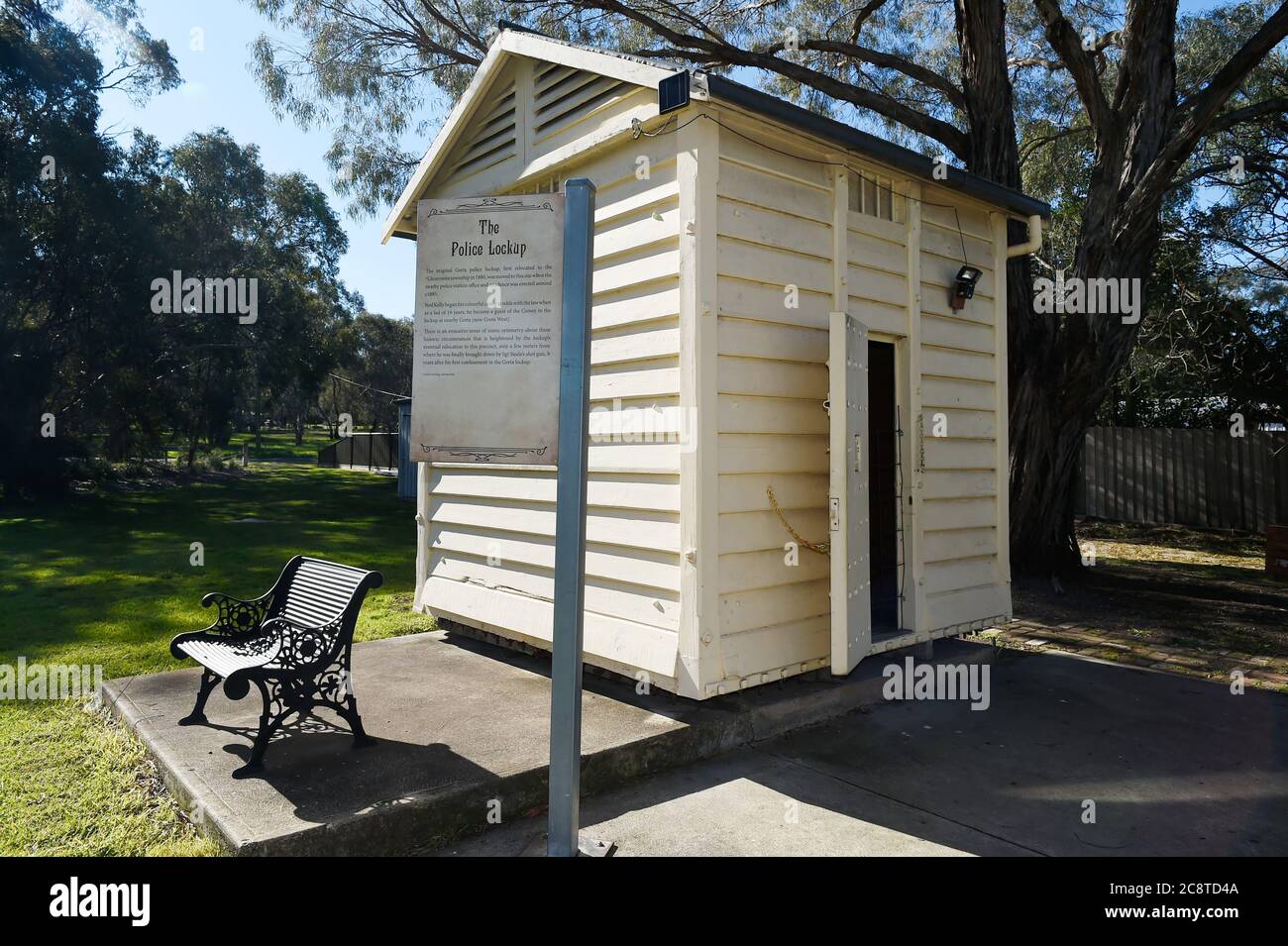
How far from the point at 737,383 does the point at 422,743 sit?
2.66m

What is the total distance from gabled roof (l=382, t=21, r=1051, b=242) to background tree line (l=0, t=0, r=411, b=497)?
15.0 metres

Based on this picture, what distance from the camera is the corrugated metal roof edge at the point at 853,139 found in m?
4.49

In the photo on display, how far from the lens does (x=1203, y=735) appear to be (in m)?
5.08

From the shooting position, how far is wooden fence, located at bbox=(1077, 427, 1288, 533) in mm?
15570

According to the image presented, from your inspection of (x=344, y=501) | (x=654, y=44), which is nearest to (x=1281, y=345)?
(x=654, y=44)

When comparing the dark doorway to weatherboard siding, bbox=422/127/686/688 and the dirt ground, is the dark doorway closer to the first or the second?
the dirt ground

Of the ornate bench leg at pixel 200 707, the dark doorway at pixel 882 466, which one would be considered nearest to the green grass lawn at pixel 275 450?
the dark doorway at pixel 882 466

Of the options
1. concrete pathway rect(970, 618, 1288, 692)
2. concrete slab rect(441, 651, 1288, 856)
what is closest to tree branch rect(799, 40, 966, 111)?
concrete pathway rect(970, 618, 1288, 692)

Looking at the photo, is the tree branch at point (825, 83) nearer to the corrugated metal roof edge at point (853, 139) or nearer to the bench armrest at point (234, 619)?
the corrugated metal roof edge at point (853, 139)

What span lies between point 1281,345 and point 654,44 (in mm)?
13850

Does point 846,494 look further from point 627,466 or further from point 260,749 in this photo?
point 260,749

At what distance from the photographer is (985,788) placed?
4277 mm

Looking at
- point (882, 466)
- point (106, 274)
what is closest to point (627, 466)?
point (882, 466)

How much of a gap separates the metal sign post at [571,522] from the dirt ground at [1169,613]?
5.87m
